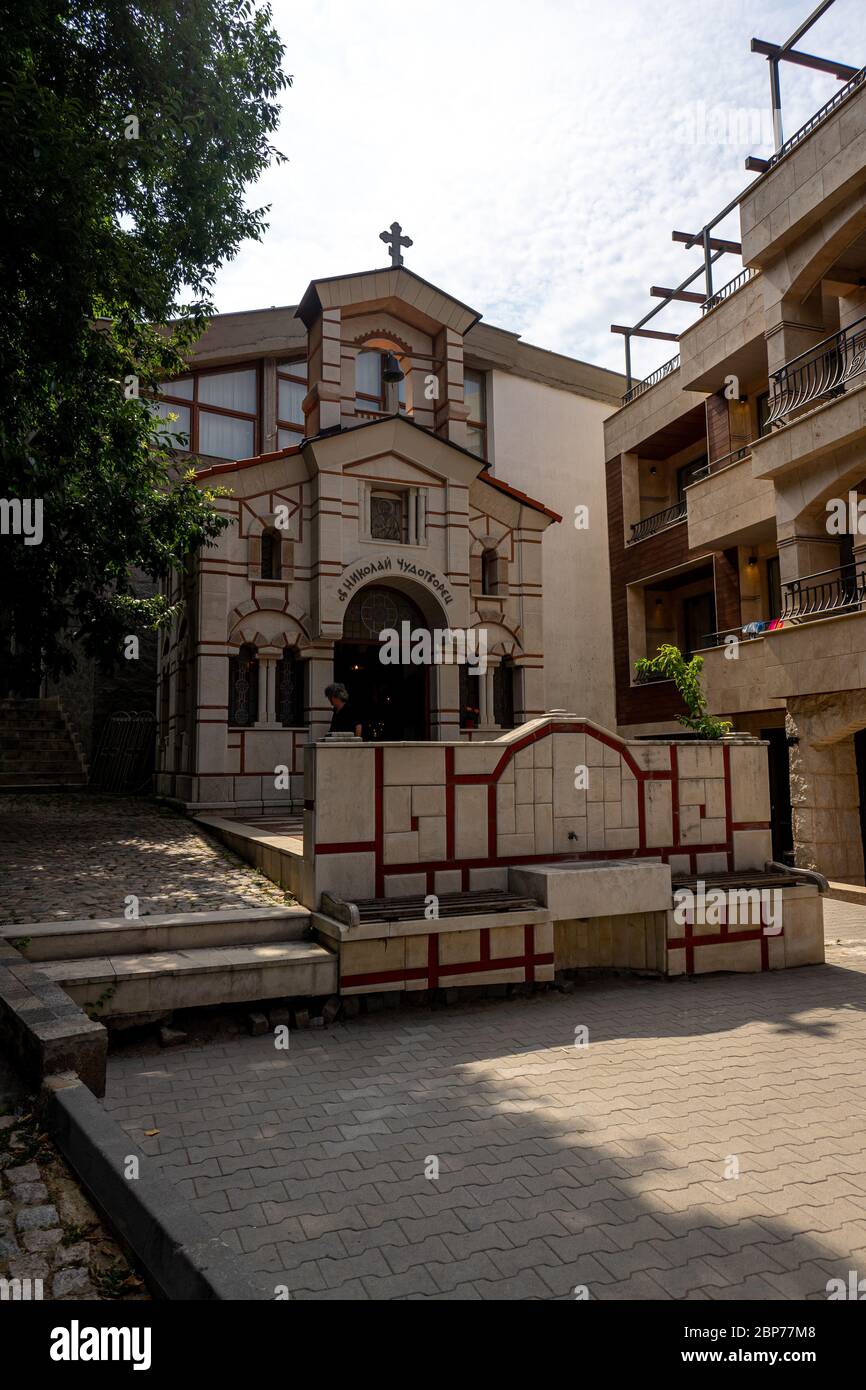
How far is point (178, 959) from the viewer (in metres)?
7.11

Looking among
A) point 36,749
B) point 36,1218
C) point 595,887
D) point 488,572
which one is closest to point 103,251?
point 595,887

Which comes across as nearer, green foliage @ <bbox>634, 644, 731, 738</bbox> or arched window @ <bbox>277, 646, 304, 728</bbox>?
green foliage @ <bbox>634, 644, 731, 738</bbox>

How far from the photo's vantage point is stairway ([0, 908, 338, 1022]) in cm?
661

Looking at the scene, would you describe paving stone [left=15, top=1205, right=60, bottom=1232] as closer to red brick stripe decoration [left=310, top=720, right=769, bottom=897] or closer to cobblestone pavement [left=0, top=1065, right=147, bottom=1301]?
cobblestone pavement [left=0, top=1065, right=147, bottom=1301]

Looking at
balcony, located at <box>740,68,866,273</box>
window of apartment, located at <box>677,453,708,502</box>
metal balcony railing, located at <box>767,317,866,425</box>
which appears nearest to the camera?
balcony, located at <box>740,68,866,273</box>

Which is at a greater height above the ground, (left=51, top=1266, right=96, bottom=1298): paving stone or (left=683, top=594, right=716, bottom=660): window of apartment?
(left=683, top=594, right=716, bottom=660): window of apartment

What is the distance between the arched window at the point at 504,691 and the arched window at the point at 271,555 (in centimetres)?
497

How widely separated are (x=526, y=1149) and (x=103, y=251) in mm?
9315

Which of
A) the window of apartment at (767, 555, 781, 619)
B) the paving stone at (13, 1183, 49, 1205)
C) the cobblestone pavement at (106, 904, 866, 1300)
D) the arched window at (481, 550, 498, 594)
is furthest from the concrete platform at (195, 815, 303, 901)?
the window of apartment at (767, 555, 781, 619)

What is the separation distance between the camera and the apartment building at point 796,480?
14.2 m

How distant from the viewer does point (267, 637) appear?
50.5 ft

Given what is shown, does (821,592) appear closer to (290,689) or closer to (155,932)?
(290,689)

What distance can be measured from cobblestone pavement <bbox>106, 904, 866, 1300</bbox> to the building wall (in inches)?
731
